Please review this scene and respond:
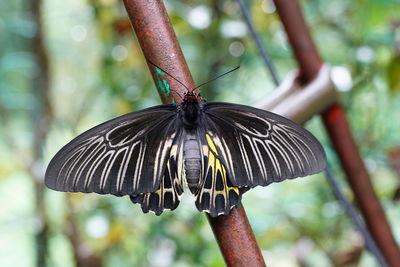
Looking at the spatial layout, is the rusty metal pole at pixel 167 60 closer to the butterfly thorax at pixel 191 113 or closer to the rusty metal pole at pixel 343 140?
the butterfly thorax at pixel 191 113

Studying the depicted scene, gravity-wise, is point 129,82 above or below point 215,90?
above

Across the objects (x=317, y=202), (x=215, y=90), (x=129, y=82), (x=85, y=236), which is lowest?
(x=317, y=202)

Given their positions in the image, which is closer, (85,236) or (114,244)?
(114,244)

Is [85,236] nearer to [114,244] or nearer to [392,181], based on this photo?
[114,244]

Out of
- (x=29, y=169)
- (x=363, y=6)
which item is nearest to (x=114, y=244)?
(x=29, y=169)

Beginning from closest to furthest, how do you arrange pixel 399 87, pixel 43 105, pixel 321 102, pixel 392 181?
pixel 321 102 < pixel 399 87 < pixel 43 105 < pixel 392 181
